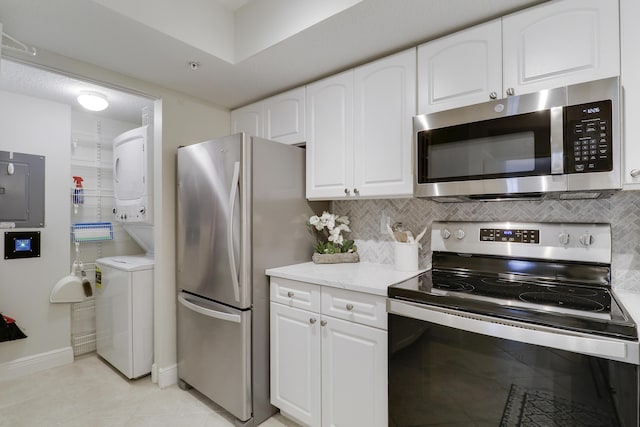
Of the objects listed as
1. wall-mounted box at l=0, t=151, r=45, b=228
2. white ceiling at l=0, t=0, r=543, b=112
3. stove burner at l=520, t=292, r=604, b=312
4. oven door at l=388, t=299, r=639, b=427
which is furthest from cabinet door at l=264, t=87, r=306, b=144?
wall-mounted box at l=0, t=151, r=45, b=228

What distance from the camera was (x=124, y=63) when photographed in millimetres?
1967

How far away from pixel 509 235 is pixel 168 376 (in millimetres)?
2441

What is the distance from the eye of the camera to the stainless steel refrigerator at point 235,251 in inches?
71.2

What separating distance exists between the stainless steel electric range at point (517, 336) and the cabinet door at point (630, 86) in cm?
32

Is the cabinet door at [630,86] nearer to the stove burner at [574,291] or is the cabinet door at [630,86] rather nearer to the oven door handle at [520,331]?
the stove burner at [574,291]

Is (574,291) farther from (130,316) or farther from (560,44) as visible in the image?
(130,316)

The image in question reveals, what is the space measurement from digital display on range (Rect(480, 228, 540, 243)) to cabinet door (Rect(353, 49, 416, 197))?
0.44 meters

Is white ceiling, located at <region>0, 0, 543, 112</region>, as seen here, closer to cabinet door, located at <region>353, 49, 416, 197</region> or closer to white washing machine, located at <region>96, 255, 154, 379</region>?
cabinet door, located at <region>353, 49, 416, 197</region>

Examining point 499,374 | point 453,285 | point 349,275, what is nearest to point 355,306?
point 349,275

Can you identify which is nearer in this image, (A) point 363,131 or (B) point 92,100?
(A) point 363,131

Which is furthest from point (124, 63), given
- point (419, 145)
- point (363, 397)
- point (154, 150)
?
point (363, 397)

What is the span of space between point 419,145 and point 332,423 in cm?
149

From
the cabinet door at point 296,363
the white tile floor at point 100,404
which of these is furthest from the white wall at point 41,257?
the cabinet door at point 296,363

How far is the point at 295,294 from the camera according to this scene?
5.87ft
